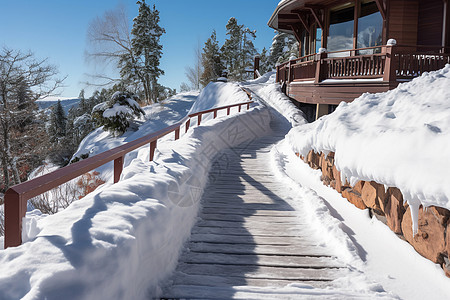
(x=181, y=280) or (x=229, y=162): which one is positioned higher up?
(x=229, y=162)

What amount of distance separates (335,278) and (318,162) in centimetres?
321

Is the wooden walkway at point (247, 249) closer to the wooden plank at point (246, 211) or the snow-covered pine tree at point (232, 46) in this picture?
the wooden plank at point (246, 211)

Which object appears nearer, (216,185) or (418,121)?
(418,121)

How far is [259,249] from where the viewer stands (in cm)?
339

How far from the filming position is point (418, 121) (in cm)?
349

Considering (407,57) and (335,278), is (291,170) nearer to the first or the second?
(335,278)

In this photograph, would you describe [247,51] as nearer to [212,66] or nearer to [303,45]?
[212,66]

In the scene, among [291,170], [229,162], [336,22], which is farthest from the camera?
[336,22]

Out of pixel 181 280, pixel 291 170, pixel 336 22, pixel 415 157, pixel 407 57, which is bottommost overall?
pixel 181 280

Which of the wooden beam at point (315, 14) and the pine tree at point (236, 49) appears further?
the pine tree at point (236, 49)

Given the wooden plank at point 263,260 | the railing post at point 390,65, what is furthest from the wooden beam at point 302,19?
the wooden plank at point 263,260

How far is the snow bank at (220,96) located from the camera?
61.2ft

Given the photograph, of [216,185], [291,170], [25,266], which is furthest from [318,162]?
[25,266]

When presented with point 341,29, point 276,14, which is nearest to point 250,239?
point 341,29
